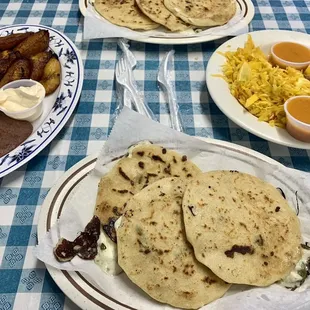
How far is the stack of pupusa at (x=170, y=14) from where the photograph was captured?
8.55 feet

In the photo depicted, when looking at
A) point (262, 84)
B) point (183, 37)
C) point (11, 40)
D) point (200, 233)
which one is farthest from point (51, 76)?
point (200, 233)

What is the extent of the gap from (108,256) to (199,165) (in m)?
0.61

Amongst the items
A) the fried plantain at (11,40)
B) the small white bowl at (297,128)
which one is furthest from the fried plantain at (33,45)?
the small white bowl at (297,128)

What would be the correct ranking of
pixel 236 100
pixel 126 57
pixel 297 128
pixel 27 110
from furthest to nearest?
pixel 126 57 → pixel 236 100 → pixel 27 110 → pixel 297 128

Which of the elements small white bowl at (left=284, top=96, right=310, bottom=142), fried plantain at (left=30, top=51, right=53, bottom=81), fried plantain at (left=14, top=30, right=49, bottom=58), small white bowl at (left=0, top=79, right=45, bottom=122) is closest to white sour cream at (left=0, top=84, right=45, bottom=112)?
small white bowl at (left=0, top=79, right=45, bottom=122)

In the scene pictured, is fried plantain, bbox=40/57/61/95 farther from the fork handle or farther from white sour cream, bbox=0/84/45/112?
the fork handle

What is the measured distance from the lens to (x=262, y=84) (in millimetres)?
2219

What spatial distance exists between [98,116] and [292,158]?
1.08 meters

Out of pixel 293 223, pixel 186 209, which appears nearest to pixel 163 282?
pixel 186 209

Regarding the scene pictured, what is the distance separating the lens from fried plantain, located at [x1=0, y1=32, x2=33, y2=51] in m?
2.44

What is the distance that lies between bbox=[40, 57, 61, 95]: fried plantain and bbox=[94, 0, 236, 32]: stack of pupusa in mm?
562

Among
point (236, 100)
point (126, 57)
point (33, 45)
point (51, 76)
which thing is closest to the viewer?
point (236, 100)

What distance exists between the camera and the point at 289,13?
310 centimetres

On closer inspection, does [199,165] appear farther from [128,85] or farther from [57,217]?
[128,85]
